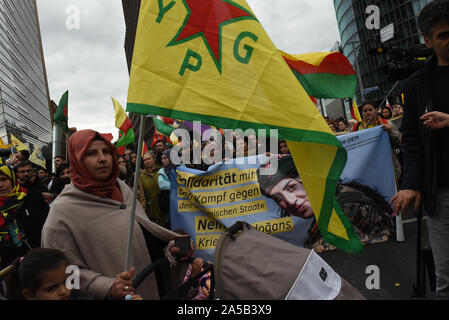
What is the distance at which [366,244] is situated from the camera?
4621mm

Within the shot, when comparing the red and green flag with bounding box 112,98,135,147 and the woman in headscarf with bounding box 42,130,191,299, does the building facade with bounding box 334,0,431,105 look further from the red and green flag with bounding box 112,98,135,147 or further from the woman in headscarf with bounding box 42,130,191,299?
the woman in headscarf with bounding box 42,130,191,299

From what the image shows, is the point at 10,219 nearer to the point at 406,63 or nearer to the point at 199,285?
the point at 199,285

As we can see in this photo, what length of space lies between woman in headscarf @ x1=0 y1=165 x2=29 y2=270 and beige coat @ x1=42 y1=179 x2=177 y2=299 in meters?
1.99

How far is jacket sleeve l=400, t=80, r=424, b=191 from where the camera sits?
6.73 feet

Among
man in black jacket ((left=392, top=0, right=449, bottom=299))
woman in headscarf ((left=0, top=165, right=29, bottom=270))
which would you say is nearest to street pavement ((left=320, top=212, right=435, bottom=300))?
man in black jacket ((left=392, top=0, right=449, bottom=299))

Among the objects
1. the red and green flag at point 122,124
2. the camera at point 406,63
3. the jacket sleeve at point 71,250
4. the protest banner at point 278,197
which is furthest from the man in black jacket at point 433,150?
the red and green flag at point 122,124

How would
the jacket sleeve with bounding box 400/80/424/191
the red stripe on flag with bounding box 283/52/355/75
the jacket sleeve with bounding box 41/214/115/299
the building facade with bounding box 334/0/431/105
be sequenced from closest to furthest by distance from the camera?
1. the jacket sleeve with bounding box 41/214/115/299
2. the jacket sleeve with bounding box 400/80/424/191
3. the red stripe on flag with bounding box 283/52/355/75
4. the building facade with bounding box 334/0/431/105

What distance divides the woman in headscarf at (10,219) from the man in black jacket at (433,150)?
3.64 meters

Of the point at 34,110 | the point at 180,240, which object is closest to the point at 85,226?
the point at 180,240

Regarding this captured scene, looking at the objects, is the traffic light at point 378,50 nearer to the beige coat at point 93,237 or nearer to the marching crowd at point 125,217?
the marching crowd at point 125,217

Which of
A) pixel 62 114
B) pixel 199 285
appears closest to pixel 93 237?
pixel 199 285

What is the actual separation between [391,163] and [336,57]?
8.37 feet

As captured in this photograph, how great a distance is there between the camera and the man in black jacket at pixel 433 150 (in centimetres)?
191
